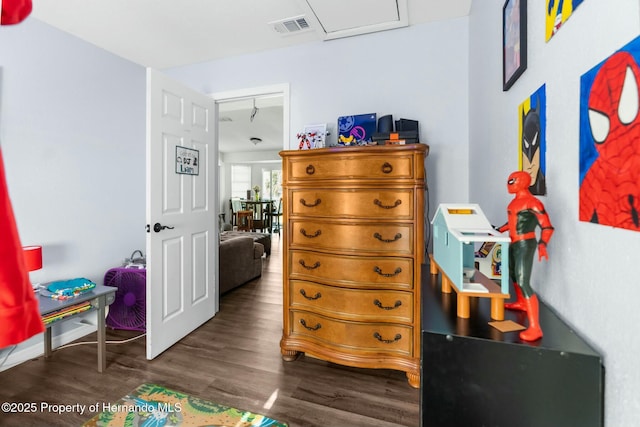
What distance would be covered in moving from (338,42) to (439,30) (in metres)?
0.78

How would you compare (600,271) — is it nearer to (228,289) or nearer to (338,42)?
(338,42)

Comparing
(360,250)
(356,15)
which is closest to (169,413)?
(360,250)

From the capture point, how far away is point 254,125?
21.7 ft

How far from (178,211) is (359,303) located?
5.20 feet

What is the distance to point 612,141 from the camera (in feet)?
2.02

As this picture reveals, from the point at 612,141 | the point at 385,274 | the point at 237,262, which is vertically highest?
the point at 612,141

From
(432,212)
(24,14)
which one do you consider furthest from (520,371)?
(432,212)

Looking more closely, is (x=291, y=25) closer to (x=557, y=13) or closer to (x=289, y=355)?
(x=557, y=13)

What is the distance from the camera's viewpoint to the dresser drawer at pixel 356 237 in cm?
184

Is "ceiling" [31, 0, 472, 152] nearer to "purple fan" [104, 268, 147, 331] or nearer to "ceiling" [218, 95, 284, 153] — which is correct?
"ceiling" [218, 95, 284, 153]

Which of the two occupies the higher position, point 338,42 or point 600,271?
point 338,42

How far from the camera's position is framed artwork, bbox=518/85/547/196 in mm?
947

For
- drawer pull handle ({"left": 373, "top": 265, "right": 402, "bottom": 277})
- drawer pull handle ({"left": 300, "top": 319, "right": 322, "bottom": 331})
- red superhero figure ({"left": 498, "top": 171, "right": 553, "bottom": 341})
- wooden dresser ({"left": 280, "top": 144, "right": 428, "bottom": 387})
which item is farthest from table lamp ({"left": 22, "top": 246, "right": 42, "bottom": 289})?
red superhero figure ({"left": 498, "top": 171, "right": 553, "bottom": 341})

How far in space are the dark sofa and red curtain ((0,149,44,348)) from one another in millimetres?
3019
